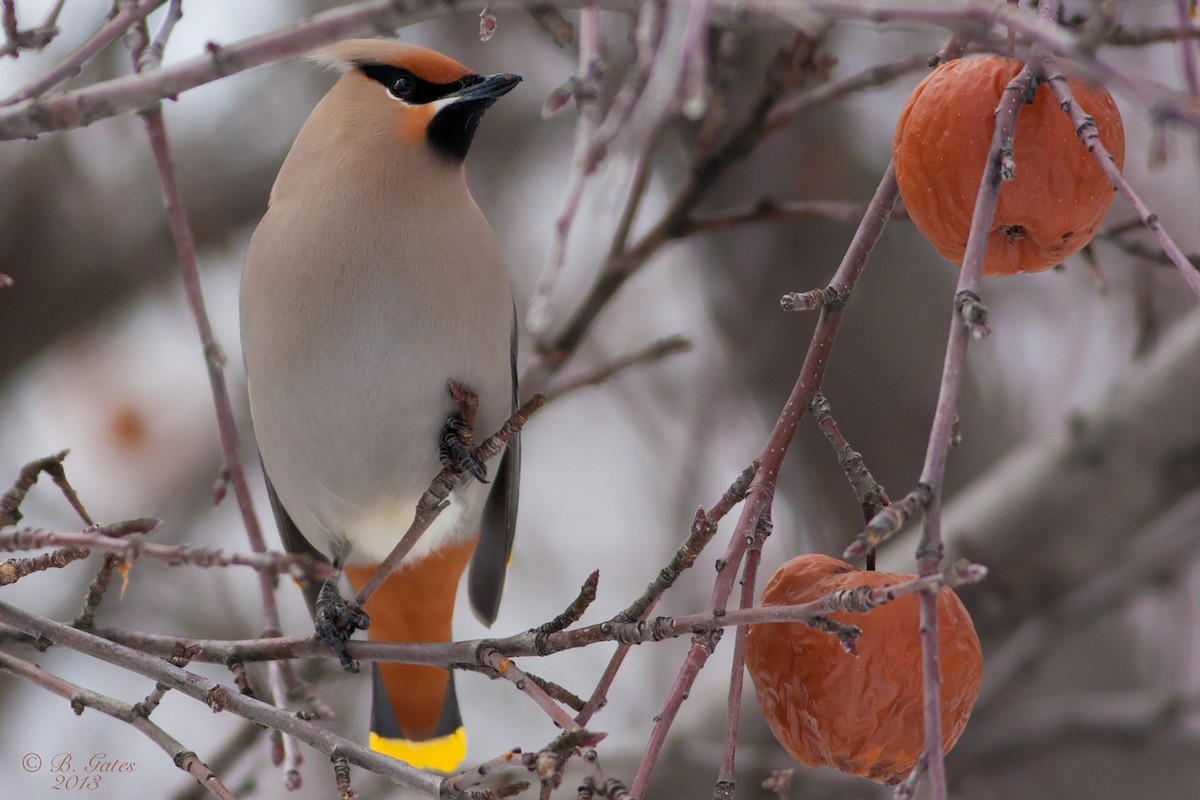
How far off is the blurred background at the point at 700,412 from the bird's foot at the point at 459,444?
2.18ft

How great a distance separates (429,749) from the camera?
3.38m

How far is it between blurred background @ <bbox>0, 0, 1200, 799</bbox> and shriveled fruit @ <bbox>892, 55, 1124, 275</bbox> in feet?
3.08

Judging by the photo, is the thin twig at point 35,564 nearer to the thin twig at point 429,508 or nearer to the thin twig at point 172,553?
the thin twig at point 172,553

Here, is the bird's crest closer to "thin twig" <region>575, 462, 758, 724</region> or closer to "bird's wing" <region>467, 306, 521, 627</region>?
Result: "bird's wing" <region>467, 306, 521, 627</region>

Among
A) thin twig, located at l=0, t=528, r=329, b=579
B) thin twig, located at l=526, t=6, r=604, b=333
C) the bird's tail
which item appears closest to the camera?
thin twig, located at l=526, t=6, r=604, b=333

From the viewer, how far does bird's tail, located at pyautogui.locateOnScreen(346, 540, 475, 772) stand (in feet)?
10.6

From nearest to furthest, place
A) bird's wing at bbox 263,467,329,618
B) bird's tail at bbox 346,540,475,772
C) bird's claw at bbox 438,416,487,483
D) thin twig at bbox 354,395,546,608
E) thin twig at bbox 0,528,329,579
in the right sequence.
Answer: thin twig at bbox 0,528,329,579 < thin twig at bbox 354,395,546,608 < bird's claw at bbox 438,416,487,483 < bird's tail at bbox 346,540,475,772 < bird's wing at bbox 263,467,329,618

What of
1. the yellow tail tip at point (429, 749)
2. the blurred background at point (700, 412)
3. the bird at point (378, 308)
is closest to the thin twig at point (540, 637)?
the bird at point (378, 308)

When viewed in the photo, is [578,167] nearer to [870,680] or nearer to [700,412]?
[870,680]

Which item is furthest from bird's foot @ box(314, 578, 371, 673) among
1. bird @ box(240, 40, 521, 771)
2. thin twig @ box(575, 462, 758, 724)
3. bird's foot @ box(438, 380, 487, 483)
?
thin twig @ box(575, 462, 758, 724)

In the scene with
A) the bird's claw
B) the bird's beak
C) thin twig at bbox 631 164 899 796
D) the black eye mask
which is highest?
the black eye mask

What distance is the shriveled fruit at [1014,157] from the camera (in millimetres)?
1794

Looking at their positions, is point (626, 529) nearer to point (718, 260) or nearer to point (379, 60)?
point (718, 260)

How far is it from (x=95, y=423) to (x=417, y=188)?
11.5 ft
